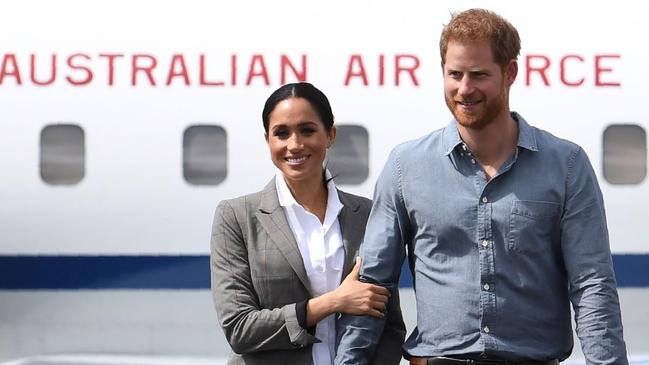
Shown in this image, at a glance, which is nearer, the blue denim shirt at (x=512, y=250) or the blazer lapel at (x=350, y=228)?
the blue denim shirt at (x=512, y=250)

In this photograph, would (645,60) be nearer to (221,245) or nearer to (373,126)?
(373,126)

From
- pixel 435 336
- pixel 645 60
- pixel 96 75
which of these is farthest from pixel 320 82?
pixel 435 336

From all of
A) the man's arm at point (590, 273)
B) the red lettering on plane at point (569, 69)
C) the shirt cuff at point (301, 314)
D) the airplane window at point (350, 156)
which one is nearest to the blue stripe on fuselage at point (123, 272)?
the airplane window at point (350, 156)

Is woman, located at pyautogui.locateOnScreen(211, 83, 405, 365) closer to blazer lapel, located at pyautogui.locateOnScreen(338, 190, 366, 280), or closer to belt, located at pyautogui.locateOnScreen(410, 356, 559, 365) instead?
blazer lapel, located at pyautogui.locateOnScreen(338, 190, 366, 280)

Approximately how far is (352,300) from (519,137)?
0.63 m

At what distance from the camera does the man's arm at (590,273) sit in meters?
3.05

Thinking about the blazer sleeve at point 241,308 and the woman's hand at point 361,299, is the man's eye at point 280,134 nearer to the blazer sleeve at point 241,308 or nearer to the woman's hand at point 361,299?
the blazer sleeve at point 241,308

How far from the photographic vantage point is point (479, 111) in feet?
10.2

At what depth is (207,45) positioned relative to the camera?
5895 mm

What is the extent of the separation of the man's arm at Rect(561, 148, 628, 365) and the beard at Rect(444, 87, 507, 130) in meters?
0.25

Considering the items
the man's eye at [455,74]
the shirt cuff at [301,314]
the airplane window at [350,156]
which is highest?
the man's eye at [455,74]

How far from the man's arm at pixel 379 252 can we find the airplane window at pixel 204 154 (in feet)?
8.61

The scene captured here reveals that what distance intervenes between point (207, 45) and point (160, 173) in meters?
0.66

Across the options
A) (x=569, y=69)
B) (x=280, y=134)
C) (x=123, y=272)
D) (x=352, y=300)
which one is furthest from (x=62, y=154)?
(x=352, y=300)
